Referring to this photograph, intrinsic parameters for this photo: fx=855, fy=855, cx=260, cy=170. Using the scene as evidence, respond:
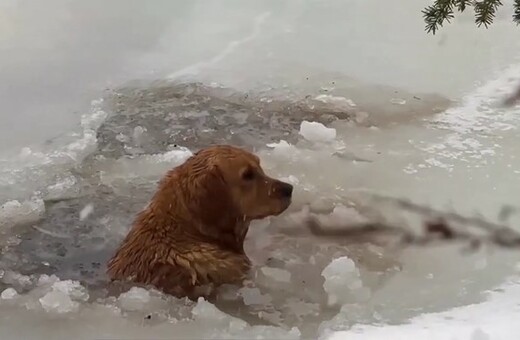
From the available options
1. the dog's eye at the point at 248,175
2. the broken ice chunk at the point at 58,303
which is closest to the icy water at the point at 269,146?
the broken ice chunk at the point at 58,303

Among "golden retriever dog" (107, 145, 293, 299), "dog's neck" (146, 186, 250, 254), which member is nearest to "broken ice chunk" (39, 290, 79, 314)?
"golden retriever dog" (107, 145, 293, 299)

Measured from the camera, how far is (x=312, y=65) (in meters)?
6.03

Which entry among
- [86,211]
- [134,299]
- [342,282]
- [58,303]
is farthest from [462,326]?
[86,211]

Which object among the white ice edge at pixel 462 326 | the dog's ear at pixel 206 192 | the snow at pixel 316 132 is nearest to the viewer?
the white ice edge at pixel 462 326

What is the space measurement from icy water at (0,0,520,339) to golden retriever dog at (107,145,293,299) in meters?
0.11

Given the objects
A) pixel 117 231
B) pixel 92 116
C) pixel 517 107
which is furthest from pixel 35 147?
pixel 517 107

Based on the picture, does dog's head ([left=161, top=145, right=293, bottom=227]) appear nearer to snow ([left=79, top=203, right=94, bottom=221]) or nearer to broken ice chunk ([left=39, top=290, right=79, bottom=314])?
broken ice chunk ([left=39, top=290, right=79, bottom=314])

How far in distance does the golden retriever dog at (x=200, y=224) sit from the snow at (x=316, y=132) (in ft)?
4.11

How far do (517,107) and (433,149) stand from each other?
0.88 metres

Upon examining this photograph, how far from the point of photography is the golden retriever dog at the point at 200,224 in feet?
11.2

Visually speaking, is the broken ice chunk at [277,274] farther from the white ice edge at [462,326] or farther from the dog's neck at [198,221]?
the white ice edge at [462,326]

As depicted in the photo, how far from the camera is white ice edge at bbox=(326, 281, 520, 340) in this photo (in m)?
2.91

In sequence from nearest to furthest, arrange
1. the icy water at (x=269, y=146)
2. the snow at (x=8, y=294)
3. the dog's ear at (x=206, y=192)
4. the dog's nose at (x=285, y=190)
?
the icy water at (x=269, y=146)
the snow at (x=8, y=294)
the dog's ear at (x=206, y=192)
the dog's nose at (x=285, y=190)

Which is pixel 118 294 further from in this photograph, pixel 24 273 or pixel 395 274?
pixel 395 274
